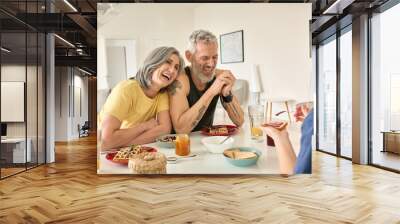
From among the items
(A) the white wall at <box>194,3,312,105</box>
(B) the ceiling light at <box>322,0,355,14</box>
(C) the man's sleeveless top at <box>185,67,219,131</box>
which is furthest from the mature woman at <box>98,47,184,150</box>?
(B) the ceiling light at <box>322,0,355,14</box>

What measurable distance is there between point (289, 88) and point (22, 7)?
4482mm

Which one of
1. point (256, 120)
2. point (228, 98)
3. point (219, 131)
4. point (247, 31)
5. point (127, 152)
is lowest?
point (127, 152)

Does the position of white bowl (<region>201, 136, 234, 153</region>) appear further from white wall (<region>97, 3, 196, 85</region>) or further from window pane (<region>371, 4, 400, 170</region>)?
window pane (<region>371, 4, 400, 170</region>)

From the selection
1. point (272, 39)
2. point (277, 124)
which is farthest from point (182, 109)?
point (272, 39)

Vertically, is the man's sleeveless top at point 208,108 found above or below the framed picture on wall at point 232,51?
below

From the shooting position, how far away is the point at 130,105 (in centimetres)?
501

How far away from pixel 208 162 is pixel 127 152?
123 cm

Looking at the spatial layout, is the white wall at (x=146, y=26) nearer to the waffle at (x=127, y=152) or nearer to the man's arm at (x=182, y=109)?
the man's arm at (x=182, y=109)

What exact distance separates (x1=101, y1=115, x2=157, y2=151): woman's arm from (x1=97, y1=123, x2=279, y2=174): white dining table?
24cm

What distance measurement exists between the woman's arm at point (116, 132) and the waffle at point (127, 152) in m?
0.08

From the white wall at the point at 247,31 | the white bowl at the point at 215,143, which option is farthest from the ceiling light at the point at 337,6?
the white bowl at the point at 215,143

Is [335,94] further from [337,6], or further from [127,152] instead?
[127,152]

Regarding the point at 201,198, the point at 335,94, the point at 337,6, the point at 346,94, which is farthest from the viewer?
the point at 335,94

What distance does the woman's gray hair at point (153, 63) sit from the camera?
503 cm
